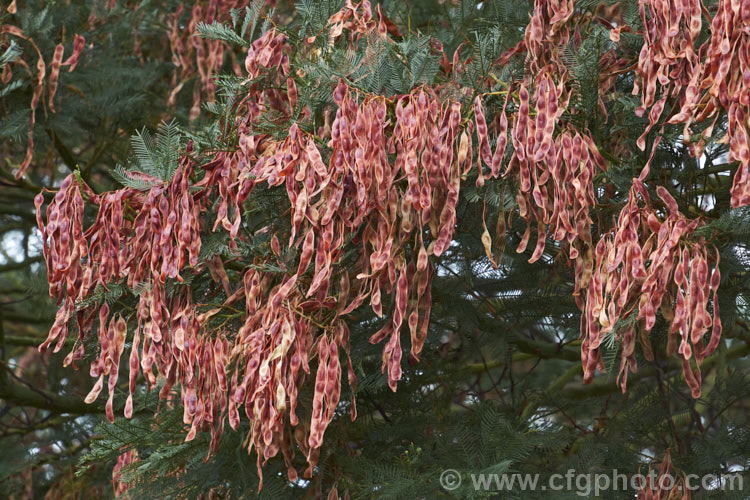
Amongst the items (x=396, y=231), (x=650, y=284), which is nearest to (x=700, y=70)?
(x=650, y=284)

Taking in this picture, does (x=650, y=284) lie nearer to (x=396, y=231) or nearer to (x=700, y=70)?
(x=700, y=70)

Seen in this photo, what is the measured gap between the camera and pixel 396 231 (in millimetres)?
2621

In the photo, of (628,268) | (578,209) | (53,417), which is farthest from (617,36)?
(53,417)

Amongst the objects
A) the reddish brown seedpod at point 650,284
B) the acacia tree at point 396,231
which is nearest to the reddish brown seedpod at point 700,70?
the acacia tree at point 396,231

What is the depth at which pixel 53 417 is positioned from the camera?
4898 millimetres

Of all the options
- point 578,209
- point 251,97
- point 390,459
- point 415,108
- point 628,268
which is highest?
point 251,97

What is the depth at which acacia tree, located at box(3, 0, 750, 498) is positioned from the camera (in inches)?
97.2

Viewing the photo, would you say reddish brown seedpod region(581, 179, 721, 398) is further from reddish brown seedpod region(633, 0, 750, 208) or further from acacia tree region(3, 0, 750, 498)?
reddish brown seedpod region(633, 0, 750, 208)

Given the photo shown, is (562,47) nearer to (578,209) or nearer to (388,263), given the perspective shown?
(578,209)

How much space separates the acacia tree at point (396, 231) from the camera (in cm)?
247

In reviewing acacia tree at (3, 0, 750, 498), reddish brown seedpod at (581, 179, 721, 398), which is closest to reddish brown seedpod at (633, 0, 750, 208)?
acacia tree at (3, 0, 750, 498)

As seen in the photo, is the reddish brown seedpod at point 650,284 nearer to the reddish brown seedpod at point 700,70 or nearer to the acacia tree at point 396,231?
the acacia tree at point 396,231

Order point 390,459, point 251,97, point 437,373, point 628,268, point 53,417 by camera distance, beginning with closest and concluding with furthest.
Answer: point 628,268 → point 251,97 → point 390,459 → point 437,373 → point 53,417

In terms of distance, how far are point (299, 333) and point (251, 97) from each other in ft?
2.71
